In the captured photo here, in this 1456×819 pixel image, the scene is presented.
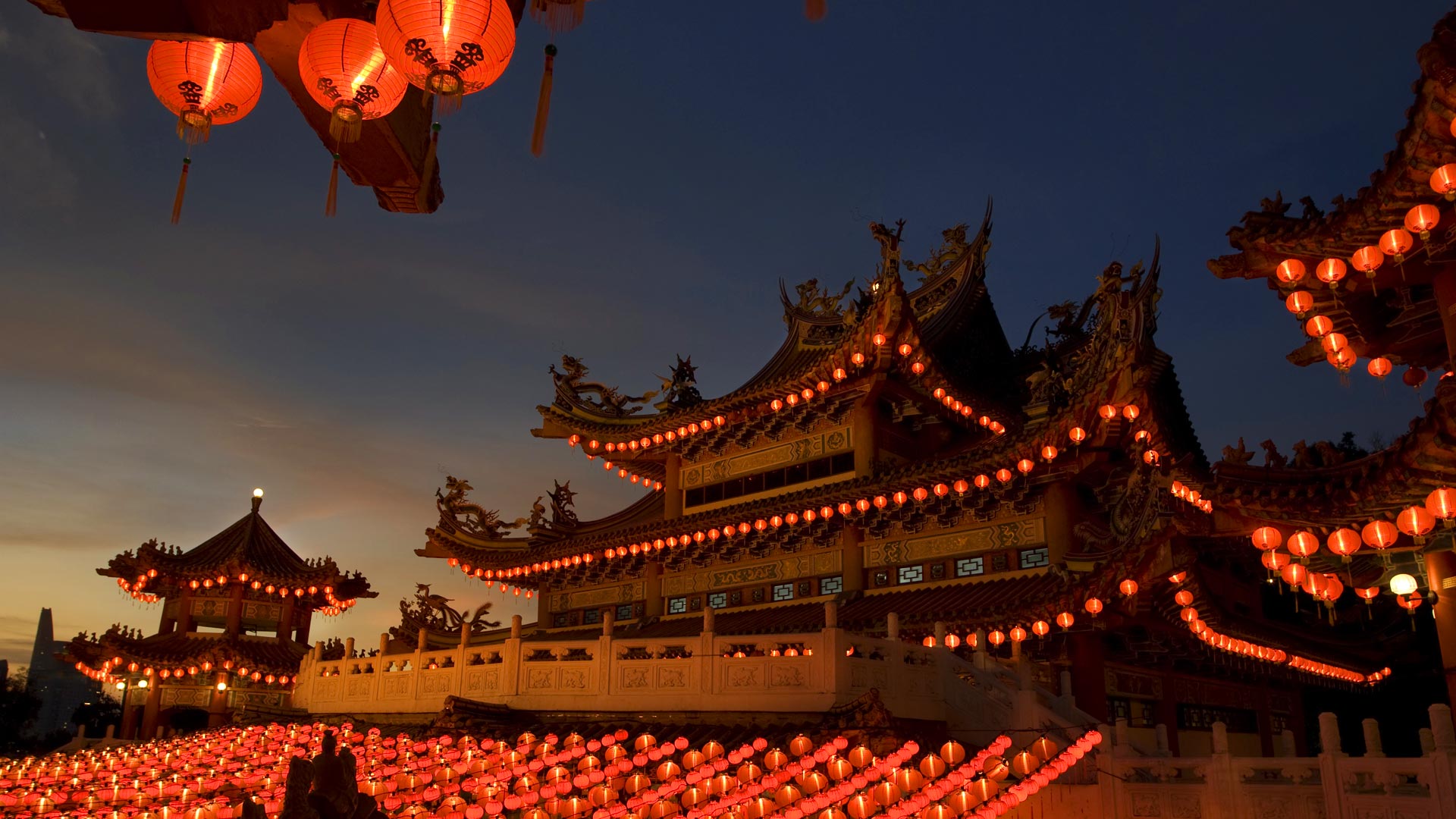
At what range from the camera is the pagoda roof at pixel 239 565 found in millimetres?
24875

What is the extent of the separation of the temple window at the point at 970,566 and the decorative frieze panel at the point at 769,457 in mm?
3138

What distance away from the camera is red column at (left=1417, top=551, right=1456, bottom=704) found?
8.04 metres

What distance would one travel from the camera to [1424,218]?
7004mm

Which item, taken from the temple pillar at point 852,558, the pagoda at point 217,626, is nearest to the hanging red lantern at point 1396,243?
the temple pillar at point 852,558

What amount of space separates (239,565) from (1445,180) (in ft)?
85.7

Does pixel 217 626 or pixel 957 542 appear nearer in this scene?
pixel 957 542

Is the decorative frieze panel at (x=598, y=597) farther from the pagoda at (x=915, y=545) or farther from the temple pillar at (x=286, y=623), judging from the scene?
the temple pillar at (x=286, y=623)

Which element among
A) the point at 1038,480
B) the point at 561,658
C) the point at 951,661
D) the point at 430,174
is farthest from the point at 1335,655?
the point at 430,174

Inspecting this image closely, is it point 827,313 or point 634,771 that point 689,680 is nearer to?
point 634,771

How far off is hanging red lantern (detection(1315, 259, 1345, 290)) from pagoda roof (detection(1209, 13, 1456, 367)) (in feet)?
0.18

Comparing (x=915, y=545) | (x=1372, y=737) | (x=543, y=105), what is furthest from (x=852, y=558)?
(x=543, y=105)

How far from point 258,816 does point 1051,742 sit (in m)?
7.15

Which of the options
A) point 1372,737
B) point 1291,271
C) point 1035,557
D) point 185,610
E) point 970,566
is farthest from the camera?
point 185,610

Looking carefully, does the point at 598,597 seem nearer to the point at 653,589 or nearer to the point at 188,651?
the point at 653,589
